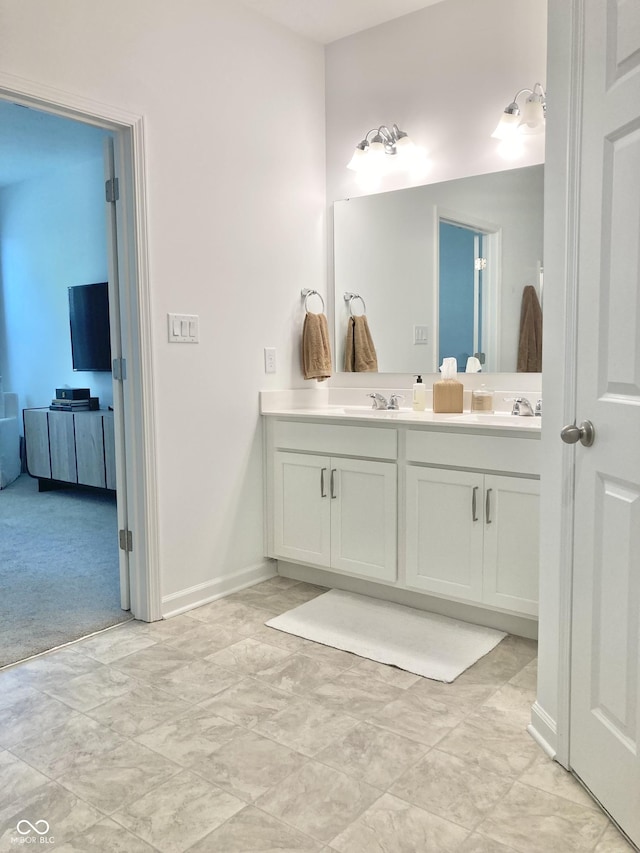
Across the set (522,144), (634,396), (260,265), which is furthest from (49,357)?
(634,396)

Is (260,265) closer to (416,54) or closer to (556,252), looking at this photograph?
(416,54)

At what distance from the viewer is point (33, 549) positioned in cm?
388

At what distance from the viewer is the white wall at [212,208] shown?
254 cm

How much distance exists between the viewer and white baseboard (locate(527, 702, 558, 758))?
1.81 m

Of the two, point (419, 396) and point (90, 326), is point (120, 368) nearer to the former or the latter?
point (419, 396)

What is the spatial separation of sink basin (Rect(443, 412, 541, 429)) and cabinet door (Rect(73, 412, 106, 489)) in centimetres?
304

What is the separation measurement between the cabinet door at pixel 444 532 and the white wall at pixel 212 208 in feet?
2.78

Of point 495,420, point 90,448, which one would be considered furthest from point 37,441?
point 495,420

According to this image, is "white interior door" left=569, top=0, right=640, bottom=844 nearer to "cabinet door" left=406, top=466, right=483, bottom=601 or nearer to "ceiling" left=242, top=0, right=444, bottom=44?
"cabinet door" left=406, top=466, right=483, bottom=601

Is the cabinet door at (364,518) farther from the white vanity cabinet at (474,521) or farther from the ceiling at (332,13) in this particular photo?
the ceiling at (332,13)

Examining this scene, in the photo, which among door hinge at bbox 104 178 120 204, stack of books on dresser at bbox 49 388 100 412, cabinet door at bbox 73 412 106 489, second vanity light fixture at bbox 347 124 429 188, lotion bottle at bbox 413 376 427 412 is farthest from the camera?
stack of books on dresser at bbox 49 388 100 412

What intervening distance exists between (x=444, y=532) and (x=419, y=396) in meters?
0.71

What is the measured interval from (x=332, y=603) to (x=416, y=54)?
2527mm

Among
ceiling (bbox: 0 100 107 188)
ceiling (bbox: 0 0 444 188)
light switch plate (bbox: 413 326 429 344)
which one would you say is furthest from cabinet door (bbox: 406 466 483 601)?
ceiling (bbox: 0 100 107 188)
